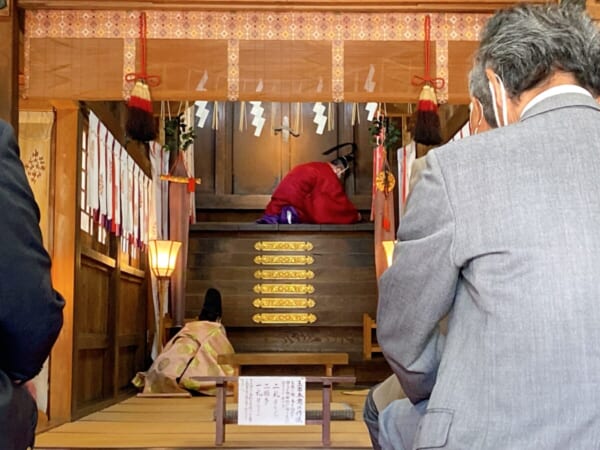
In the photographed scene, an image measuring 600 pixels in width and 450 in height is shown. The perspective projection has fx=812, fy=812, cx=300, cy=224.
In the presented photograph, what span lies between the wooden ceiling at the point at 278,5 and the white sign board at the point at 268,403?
1899mm

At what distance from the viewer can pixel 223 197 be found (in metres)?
10.5

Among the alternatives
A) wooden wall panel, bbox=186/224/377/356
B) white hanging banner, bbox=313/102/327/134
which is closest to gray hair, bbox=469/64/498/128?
wooden wall panel, bbox=186/224/377/356

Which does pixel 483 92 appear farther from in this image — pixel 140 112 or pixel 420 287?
pixel 140 112

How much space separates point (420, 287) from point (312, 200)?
8172mm

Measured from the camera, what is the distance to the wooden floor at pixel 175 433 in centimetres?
403

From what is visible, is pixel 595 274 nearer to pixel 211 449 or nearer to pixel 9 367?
pixel 9 367

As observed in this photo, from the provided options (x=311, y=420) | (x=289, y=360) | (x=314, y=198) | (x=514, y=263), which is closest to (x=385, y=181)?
(x=314, y=198)

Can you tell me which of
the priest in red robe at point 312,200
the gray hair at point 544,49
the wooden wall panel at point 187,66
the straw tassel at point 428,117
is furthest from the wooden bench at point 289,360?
the priest in red robe at point 312,200

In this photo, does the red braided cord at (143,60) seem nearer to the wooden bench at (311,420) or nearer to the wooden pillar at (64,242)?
the wooden pillar at (64,242)

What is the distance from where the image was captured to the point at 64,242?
16.6 ft

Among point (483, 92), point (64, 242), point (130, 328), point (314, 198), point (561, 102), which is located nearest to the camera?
point (561, 102)

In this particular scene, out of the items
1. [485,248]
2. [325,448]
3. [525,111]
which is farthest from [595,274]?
[325,448]

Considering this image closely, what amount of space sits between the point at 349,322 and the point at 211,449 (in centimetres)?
415

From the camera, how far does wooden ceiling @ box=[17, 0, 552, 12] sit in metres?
4.15
